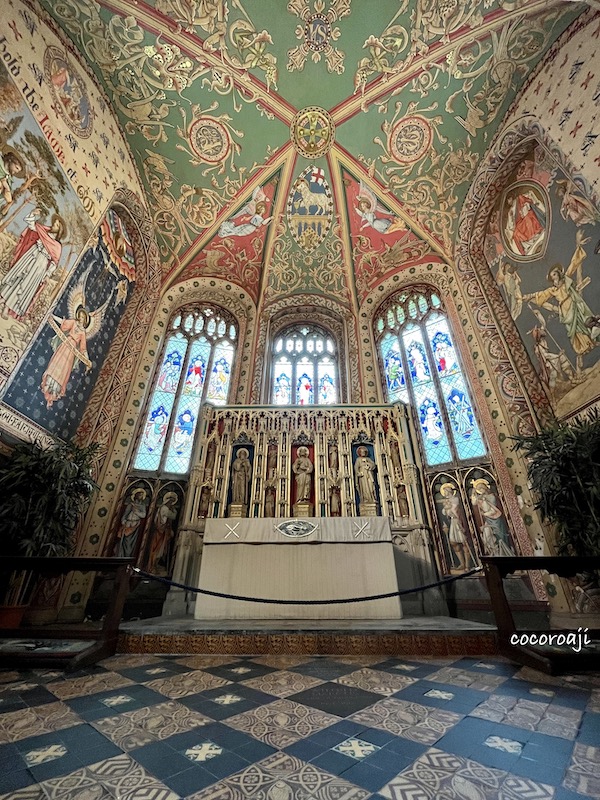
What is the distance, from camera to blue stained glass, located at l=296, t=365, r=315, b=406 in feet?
35.5

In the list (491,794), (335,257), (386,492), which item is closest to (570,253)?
(386,492)

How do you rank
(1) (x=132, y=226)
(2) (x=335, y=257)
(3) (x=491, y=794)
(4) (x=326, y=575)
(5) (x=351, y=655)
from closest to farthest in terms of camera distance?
(3) (x=491, y=794)
(5) (x=351, y=655)
(4) (x=326, y=575)
(1) (x=132, y=226)
(2) (x=335, y=257)

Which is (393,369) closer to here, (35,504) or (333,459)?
(333,459)

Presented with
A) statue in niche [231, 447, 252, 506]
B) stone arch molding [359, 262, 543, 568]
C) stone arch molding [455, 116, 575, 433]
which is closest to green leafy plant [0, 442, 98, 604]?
statue in niche [231, 447, 252, 506]

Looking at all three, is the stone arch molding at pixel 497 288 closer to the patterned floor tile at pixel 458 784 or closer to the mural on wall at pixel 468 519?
the mural on wall at pixel 468 519

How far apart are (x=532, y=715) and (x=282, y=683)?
1.78 meters

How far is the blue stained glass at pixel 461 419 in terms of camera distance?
7957 mm

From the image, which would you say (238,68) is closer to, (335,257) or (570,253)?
(335,257)

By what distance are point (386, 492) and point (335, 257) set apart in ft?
27.2

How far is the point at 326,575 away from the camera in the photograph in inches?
212

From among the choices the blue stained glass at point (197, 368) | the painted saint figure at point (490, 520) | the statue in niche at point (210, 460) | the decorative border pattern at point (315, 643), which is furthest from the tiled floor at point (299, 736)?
the blue stained glass at point (197, 368)

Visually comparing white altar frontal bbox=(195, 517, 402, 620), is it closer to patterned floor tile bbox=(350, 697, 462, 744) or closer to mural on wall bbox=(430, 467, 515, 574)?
mural on wall bbox=(430, 467, 515, 574)

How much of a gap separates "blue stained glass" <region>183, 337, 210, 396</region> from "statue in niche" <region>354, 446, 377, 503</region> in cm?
534

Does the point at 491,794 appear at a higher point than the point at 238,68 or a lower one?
lower
